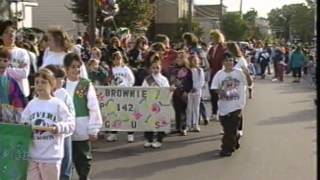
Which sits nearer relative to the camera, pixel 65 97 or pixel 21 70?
pixel 65 97

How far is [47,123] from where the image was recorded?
18.9 ft

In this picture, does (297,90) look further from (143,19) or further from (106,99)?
(143,19)

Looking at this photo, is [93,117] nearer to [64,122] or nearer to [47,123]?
[64,122]

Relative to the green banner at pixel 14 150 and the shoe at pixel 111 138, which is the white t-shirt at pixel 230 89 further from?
the green banner at pixel 14 150

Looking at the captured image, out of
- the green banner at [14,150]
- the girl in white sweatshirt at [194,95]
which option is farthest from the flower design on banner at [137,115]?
the green banner at [14,150]

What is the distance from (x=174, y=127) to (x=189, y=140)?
22.3 inches

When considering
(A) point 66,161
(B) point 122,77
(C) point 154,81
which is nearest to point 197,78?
(C) point 154,81

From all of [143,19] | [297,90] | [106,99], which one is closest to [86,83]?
[106,99]

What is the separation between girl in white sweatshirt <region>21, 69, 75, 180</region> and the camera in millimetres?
5781

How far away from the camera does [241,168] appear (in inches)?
343

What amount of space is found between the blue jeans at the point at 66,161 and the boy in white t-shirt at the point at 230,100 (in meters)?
3.61

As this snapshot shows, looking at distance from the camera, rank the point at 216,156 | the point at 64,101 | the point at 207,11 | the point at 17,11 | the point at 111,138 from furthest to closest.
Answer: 1. the point at 207,11
2. the point at 17,11
3. the point at 111,138
4. the point at 216,156
5. the point at 64,101

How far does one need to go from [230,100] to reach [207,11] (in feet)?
332

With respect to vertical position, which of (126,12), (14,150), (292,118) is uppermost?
(126,12)
